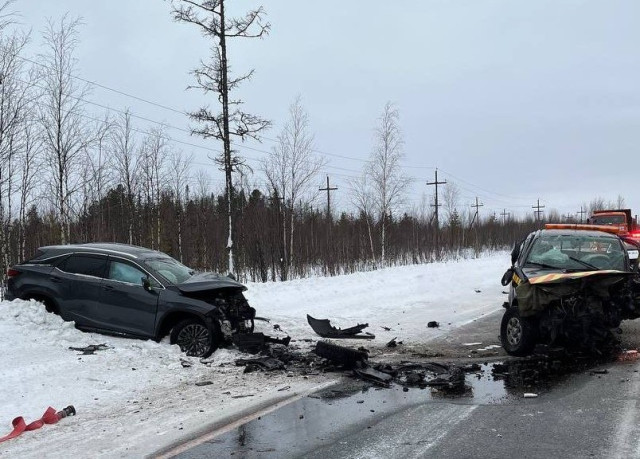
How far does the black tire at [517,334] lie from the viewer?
7844 millimetres

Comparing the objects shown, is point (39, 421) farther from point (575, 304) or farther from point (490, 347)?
point (575, 304)

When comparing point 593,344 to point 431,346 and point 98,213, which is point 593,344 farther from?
point 98,213

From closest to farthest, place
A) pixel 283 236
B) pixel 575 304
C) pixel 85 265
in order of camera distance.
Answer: pixel 575 304 < pixel 85 265 < pixel 283 236

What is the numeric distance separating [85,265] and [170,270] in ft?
4.87

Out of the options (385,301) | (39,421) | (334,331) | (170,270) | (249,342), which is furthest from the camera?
(385,301)

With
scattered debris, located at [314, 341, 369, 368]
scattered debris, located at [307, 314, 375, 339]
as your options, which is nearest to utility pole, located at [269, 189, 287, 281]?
scattered debris, located at [307, 314, 375, 339]

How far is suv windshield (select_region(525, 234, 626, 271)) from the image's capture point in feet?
28.6

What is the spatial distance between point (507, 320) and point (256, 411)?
15.0ft

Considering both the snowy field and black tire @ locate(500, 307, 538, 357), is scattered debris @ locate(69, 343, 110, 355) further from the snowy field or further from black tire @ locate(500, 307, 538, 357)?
black tire @ locate(500, 307, 538, 357)

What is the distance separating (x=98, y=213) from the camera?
84.3 feet

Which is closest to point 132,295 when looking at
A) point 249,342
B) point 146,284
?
point 146,284

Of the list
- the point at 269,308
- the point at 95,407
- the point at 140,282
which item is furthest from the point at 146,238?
the point at 95,407

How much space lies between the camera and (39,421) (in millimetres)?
5422

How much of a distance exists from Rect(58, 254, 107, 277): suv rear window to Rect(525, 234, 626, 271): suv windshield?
7544 millimetres
